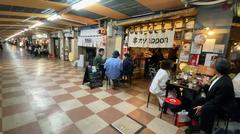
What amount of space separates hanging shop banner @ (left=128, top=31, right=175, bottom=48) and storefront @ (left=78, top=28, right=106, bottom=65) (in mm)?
1991

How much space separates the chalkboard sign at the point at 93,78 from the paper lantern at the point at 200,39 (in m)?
3.38

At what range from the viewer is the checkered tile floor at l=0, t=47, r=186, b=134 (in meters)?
2.45

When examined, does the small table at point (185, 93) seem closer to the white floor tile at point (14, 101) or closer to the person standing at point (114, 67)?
the person standing at point (114, 67)

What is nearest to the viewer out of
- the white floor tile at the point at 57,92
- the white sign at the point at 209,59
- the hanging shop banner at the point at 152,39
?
the white sign at the point at 209,59

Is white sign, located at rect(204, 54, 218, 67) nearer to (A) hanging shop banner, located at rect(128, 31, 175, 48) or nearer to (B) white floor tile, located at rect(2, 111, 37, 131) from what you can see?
(A) hanging shop banner, located at rect(128, 31, 175, 48)

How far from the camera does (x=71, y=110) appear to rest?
3072 millimetres

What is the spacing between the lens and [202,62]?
132 inches

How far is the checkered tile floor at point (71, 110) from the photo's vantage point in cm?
245

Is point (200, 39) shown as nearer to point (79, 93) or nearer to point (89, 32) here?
point (79, 93)

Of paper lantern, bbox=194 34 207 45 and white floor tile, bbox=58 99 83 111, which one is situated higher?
paper lantern, bbox=194 34 207 45

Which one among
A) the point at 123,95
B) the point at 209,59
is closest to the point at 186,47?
the point at 209,59

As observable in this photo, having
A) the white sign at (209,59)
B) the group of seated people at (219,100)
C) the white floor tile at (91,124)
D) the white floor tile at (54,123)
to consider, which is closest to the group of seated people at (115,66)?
the white floor tile at (91,124)

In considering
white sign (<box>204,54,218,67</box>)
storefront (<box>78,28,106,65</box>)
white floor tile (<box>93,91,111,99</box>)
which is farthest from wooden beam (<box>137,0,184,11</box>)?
storefront (<box>78,28,106,65</box>)

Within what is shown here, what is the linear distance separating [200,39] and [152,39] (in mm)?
1604
